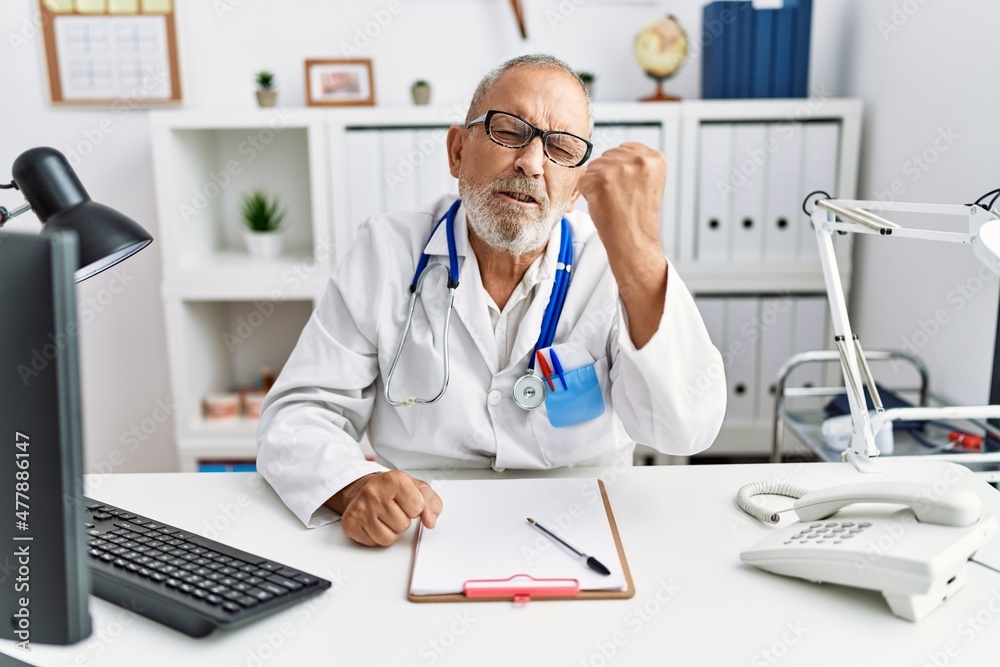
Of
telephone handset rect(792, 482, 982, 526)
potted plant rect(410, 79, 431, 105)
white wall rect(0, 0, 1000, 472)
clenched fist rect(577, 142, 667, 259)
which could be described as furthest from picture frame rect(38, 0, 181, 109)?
telephone handset rect(792, 482, 982, 526)

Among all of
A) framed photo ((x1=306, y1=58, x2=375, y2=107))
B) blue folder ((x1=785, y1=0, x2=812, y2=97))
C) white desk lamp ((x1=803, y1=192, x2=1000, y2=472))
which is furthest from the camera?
framed photo ((x1=306, y1=58, x2=375, y2=107))

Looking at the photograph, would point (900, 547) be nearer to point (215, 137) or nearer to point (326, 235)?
point (326, 235)

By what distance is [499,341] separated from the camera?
1.40 metres

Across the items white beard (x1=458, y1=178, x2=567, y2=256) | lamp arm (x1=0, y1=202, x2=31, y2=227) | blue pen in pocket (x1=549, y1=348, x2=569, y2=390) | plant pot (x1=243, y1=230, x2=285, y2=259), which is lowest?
blue pen in pocket (x1=549, y1=348, x2=569, y2=390)

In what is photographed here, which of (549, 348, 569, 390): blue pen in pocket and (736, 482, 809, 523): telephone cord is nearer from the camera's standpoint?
(736, 482, 809, 523): telephone cord

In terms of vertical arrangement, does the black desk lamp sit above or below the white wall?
below

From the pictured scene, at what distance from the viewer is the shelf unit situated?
2344mm

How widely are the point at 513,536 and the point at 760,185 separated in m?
1.68

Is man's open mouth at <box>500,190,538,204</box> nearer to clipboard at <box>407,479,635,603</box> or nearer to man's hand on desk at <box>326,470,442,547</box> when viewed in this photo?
man's hand on desk at <box>326,470,442,547</box>

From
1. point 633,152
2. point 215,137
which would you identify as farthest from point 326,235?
point 633,152

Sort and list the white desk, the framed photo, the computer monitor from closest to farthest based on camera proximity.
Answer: the computer monitor
the white desk
the framed photo

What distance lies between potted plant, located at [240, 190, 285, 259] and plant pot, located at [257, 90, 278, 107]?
0.28 m

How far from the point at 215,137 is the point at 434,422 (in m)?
1.71

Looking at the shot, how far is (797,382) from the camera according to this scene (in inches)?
97.0
